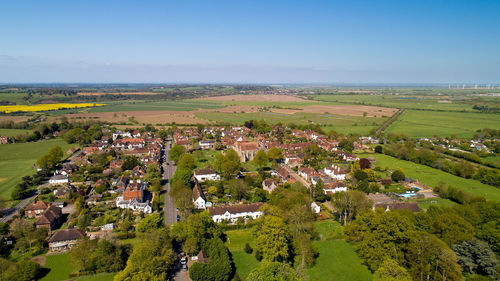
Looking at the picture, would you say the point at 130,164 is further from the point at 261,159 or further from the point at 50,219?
the point at 261,159

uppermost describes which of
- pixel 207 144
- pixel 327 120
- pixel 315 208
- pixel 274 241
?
pixel 327 120

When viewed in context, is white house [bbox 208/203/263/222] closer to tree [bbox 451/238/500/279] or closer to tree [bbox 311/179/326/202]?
tree [bbox 311/179/326/202]

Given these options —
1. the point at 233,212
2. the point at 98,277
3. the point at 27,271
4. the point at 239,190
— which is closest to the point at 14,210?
the point at 27,271

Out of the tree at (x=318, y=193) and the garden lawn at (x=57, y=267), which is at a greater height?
the tree at (x=318, y=193)

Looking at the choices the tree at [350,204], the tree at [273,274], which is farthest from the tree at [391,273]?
the tree at [350,204]

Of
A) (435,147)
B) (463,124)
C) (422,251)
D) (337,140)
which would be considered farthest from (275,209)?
(463,124)

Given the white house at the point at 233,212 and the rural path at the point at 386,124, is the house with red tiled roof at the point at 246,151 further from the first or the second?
the rural path at the point at 386,124
